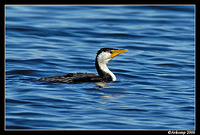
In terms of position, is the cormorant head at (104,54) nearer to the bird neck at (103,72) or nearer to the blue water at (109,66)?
the bird neck at (103,72)

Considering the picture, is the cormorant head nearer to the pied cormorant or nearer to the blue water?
the pied cormorant

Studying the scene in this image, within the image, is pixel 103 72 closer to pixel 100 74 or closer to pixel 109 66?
pixel 100 74

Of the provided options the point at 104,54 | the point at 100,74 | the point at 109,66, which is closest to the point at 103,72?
the point at 100,74

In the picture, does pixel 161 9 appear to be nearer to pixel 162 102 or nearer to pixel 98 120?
pixel 162 102

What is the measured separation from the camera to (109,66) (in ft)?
46.0

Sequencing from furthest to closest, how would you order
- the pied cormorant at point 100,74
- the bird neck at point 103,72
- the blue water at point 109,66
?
the bird neck at point 103,72
the pied cormorant at point 100,74
the blue water at point 109,66

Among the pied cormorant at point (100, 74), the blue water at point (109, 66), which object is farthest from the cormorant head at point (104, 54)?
the blue water at point (109, 66)

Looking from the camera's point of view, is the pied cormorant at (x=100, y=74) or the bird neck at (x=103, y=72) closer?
the pied cormorant at (x=100, y=74)

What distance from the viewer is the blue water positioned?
333 inches

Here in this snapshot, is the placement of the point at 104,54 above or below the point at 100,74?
above

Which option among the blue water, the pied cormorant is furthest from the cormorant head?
the blue water

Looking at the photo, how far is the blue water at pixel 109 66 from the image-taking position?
847 cm

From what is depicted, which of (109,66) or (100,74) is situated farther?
(109,66)

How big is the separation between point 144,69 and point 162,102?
154 inches
